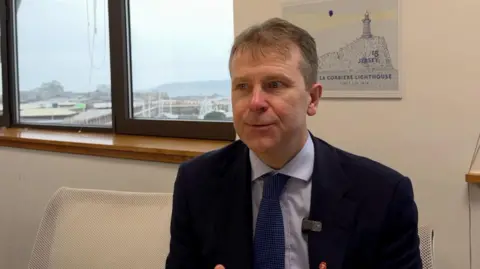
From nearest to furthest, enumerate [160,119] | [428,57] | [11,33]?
[428,57] < [160,119] < [11,33]

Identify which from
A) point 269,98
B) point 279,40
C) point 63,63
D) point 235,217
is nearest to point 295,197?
point 235,217

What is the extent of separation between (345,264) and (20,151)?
2.30 metres

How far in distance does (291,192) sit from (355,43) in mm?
706

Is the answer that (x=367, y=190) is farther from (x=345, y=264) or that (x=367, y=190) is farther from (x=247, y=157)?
(x=247, y=157)

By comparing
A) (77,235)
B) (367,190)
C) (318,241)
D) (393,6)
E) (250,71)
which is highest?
(393,6)

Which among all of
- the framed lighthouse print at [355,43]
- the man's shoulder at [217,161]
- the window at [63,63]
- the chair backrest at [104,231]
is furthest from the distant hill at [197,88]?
the man's shoulder at [217,161]

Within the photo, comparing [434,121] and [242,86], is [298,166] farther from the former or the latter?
[434,121]

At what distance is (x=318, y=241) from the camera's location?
47.9 inches

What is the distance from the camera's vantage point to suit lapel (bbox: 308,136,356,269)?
1208 mm

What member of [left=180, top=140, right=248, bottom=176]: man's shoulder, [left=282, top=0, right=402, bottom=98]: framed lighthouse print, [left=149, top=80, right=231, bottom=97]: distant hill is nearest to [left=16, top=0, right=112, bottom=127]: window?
[left=149, top=80, right=231, bottom=97]: distant hill

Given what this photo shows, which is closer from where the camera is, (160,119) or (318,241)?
(318,241)

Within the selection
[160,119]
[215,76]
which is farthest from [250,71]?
[160,119]

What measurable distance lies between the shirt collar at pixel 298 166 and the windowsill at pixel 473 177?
0.56 m

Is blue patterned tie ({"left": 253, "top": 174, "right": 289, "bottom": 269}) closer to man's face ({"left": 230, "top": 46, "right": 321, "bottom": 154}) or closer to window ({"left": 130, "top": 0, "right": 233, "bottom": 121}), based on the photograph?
man's face ({"left": 230, "top": 46, "right": 321, "bottom": 154})
